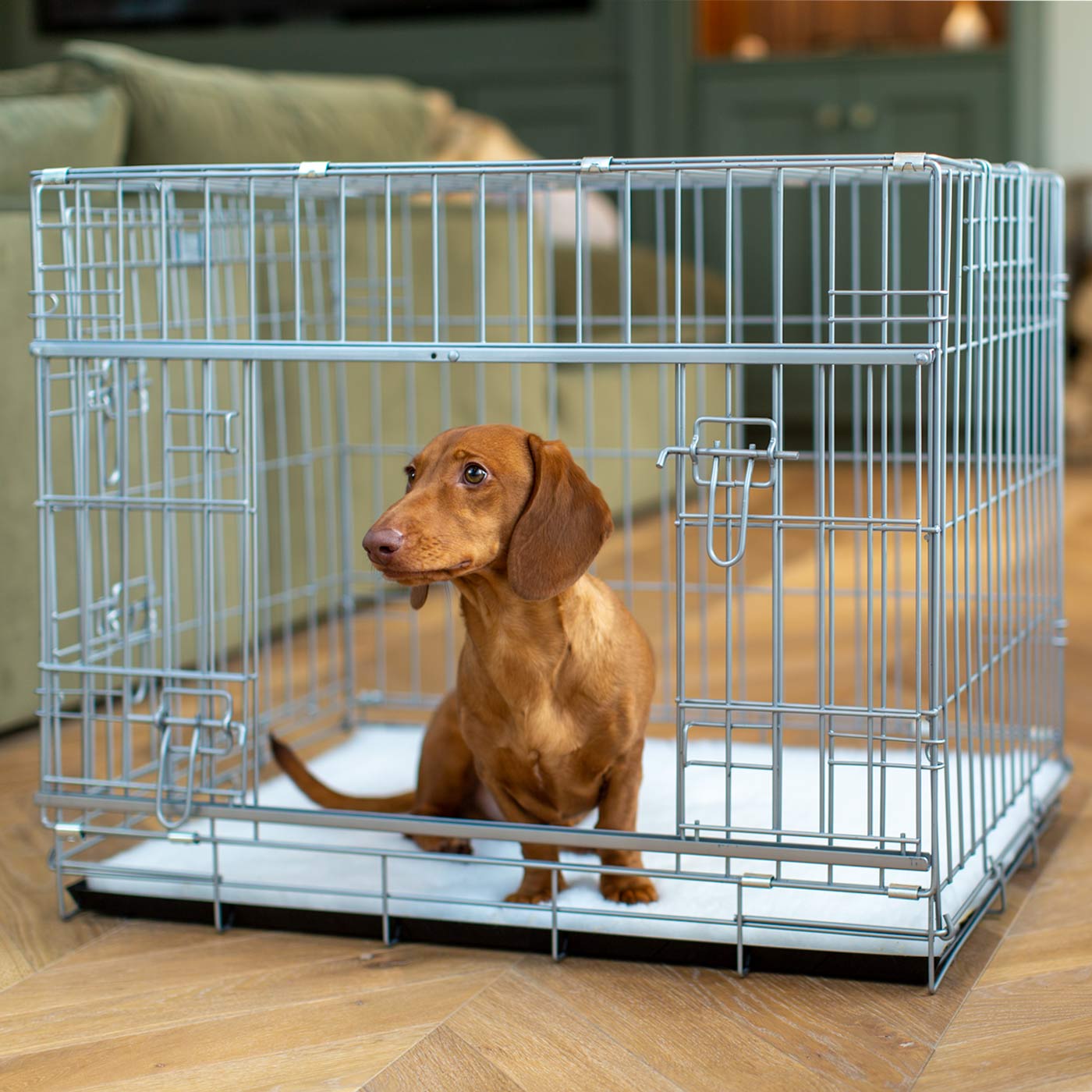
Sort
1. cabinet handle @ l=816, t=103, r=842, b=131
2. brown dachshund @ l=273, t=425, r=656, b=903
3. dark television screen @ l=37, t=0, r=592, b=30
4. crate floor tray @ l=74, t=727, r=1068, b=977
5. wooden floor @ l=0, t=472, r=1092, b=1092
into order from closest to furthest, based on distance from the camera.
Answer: wooden floor @ l=0, t=472, r=1092, b=1092
brown dachshund @ l=273, t=425, r=656, b=903
crate floor tray @ l=74, t=727, r=1068, b=977
cabinet handle @ l=816, t=103, r=842, b=131
dark television screen @ l=37, t=0, r=592, b=30

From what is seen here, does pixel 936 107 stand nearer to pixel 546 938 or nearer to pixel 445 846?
pixel 445 846

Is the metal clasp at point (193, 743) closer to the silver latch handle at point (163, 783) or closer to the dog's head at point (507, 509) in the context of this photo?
the silver latch handle at point (163, 783)

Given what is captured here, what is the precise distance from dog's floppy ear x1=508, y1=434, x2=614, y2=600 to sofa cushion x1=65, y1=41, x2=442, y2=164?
1.46m

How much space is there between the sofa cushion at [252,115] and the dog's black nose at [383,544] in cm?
150

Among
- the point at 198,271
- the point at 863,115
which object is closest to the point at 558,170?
the point at 198,271

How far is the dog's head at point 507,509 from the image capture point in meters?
1.50

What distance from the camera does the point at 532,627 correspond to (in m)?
1.60

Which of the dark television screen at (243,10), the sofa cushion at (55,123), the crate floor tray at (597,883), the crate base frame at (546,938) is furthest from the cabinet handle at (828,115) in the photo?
the crate base frame at (546,938)

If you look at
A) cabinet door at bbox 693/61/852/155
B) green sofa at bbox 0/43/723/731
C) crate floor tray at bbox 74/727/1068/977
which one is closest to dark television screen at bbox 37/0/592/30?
cabinet door at bbox 693/61/852/155

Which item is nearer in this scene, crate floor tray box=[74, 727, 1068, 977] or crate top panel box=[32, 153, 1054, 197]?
crate top panel box=[32, 153, 1054, 197]

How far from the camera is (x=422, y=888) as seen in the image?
1.77 meters

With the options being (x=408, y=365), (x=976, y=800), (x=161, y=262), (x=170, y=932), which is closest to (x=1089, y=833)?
(x=976, y=800)

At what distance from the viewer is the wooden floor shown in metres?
1.41

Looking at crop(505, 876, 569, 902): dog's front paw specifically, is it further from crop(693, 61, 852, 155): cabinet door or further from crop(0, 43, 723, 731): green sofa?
crop(693, 61, 852, 155): cabinet door
